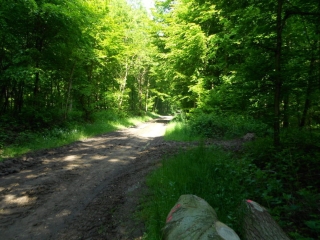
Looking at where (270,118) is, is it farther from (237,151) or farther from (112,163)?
(112,163)

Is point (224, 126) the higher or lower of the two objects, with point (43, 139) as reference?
higher

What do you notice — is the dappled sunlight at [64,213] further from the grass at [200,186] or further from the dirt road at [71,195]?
the grass at [200,186]

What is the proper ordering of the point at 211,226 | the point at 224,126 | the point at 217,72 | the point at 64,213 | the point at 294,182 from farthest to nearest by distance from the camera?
the point at 217,72
the point at 224,126
the point at 64,213
the point at 294,182
the point at 211,226

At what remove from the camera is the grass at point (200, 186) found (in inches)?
135

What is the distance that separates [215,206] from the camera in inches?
144

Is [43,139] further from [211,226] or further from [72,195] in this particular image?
[211,226]

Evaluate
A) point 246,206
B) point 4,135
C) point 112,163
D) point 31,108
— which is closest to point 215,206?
point 246,206

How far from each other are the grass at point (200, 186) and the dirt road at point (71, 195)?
41cm

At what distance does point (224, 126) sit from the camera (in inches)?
477

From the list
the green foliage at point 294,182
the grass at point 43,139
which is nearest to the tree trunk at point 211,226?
the green foliage at point 294,182

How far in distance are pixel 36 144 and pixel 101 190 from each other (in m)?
5.84

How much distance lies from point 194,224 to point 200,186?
1617 mm

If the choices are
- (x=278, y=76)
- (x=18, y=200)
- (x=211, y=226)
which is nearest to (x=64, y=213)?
(x=18, y=200)

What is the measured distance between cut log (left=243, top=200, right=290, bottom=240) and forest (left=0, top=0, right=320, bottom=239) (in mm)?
296
